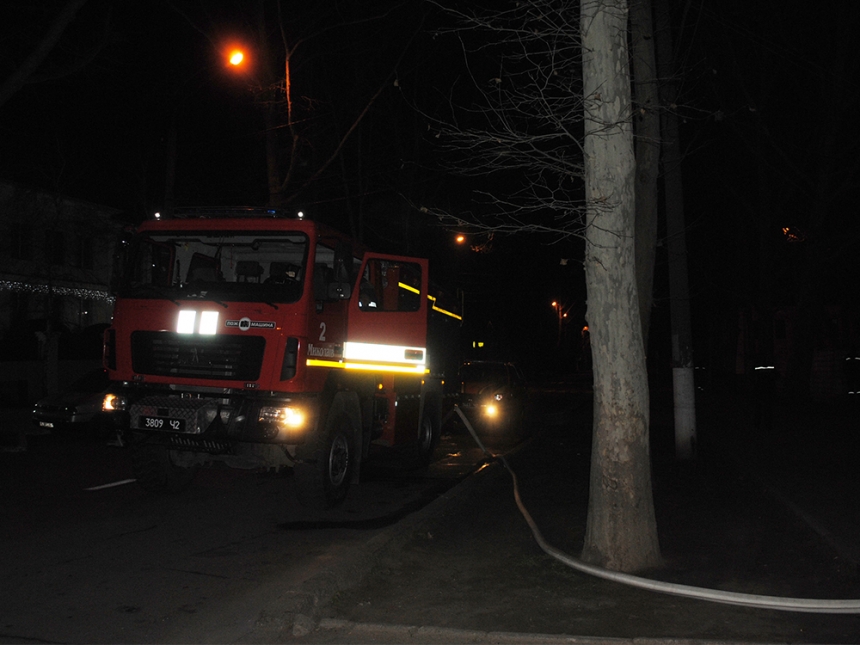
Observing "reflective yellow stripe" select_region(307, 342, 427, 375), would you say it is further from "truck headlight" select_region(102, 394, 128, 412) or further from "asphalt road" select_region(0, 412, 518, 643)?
A: "truck headlight" select_region(102, 394, 128, 412)

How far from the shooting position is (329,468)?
9.05m

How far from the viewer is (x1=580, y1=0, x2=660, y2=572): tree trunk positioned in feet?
21.0

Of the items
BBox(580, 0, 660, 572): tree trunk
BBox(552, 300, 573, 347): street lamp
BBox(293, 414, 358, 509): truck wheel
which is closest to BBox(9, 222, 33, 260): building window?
BBox(293, 414, 358, 509): truck wheel

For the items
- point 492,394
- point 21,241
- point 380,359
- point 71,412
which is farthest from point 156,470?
point 21,241

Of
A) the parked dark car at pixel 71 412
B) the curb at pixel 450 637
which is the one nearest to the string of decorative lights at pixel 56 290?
the parked dark car at pixel 71 412

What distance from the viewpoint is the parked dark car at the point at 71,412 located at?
50.0 ft

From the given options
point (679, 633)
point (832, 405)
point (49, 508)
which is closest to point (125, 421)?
point (49, 508)

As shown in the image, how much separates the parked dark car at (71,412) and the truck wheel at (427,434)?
6447 mm

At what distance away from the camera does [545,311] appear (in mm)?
70562

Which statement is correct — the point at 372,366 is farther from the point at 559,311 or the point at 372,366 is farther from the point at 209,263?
the point at 559,311

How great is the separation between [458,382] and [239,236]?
381 inches

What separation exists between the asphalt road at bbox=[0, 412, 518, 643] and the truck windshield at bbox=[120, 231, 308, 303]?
8.31 feet

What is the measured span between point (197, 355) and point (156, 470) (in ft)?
6.12

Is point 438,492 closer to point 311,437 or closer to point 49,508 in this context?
point 311,437
